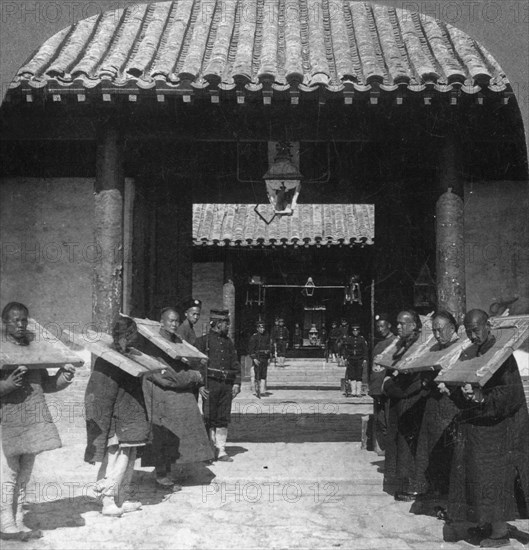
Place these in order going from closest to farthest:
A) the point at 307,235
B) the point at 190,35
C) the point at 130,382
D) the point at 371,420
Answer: the point at 130,382, the point at 190,35, the point at 371,420, the point at 307,235

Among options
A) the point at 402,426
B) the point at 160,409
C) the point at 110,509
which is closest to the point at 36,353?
the point at 110,509

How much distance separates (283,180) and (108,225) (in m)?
1.91

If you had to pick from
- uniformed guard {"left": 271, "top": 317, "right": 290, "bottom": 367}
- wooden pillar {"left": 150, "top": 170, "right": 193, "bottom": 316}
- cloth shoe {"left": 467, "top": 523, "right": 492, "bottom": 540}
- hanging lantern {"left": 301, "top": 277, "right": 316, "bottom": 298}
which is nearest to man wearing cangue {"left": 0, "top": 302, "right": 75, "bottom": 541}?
cloth shoe {"left": 467, "top": 523, "right": 492, "bottom": 540}

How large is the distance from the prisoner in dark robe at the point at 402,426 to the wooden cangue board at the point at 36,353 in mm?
2982

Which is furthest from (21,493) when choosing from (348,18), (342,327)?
(342,327)

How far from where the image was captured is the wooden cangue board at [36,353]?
15.1ft

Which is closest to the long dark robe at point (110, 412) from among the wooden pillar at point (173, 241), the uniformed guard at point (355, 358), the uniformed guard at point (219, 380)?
the uniformed guard at point (219, 380)

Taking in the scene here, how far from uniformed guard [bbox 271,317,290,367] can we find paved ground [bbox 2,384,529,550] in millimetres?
11587

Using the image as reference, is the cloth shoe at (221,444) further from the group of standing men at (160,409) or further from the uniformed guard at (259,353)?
the uniformed guard at (259,353)

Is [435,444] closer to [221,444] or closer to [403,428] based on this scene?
[403,428]

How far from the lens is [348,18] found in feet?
27.0

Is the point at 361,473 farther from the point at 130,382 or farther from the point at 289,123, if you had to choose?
the point at 289,123

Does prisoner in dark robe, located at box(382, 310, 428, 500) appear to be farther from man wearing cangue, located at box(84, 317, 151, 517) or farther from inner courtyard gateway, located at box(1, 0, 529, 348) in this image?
man wearing cangue, located at box(84, 317, 151, 517)

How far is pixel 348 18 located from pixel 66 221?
4.24 metres
